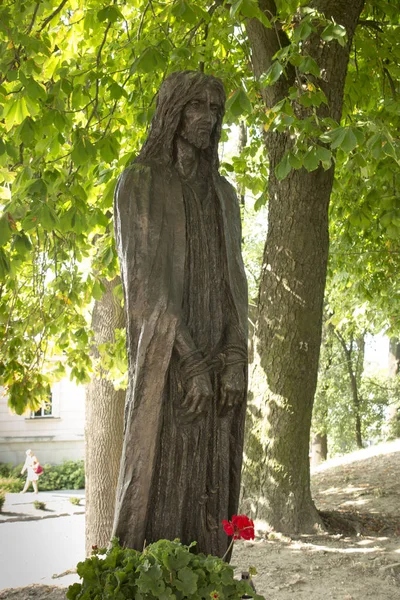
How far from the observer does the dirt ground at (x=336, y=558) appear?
18.9ft

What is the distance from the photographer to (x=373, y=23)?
8672mm

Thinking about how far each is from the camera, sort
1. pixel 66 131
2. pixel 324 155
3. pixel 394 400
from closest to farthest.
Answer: pixel 324 155, pixel 66 131, pixel 394 400

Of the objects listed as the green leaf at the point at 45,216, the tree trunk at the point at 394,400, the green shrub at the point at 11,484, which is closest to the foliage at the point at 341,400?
the tree trunk at the point at 394,400

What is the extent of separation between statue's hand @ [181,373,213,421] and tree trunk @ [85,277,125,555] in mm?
6461

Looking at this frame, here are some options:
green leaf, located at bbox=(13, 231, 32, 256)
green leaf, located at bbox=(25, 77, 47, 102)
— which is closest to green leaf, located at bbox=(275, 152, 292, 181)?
green leaf, located at bbox=(25, 77, 47, 102)

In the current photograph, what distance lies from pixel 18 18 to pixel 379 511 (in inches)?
258

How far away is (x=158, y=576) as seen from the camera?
3.00 m

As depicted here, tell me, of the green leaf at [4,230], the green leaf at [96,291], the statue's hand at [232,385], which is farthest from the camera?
the green leaf at [96,291]

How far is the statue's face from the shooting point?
3627 millimetres

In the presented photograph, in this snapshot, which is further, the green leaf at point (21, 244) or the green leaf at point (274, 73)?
the green leaf at point (274, 73)

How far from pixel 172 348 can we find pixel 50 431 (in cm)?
2442

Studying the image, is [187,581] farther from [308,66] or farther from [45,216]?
[308,66]

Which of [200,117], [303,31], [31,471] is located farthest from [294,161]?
Answer: [31,471]

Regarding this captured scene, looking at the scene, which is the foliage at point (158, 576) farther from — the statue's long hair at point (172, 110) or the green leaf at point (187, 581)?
the statue's long hair at point (172, 110)
